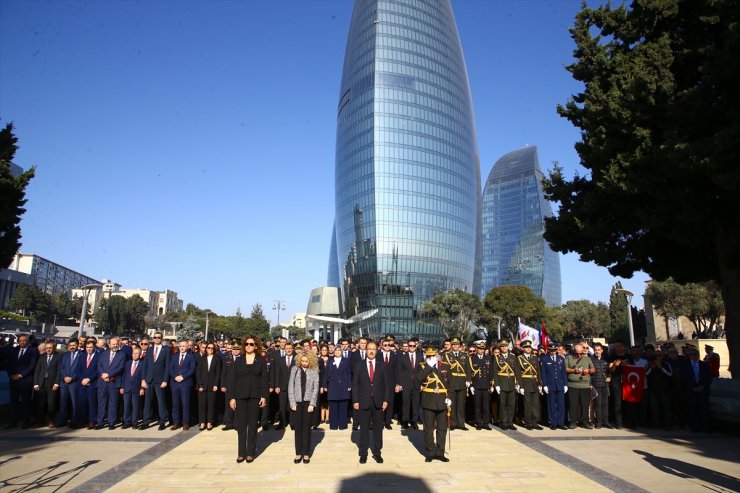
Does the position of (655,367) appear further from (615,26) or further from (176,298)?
(176,298)

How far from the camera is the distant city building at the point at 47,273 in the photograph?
410 ft

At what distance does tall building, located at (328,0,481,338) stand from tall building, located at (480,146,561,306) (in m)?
75.3

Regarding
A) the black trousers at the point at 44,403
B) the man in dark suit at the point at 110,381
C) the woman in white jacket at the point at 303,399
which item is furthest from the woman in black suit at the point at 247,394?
the black trousers at the point at 44,403

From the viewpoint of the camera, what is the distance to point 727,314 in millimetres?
12758

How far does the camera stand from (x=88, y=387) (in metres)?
10.8

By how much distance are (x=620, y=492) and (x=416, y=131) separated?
3145 inches

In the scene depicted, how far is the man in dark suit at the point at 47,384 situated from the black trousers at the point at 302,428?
6.66 meters

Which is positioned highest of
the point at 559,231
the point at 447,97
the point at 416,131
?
the point at 447,97

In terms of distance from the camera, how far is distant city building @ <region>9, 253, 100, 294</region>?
125 metres

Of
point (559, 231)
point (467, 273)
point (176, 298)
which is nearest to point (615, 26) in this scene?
point (559, 231)

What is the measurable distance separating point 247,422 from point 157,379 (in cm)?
429

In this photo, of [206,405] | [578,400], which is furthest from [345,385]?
[578,400]

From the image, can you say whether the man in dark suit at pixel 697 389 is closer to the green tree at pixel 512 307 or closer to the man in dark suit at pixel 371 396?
the man in dark suit at pixel 371 396

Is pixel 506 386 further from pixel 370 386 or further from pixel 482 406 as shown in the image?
pixel 370 386
